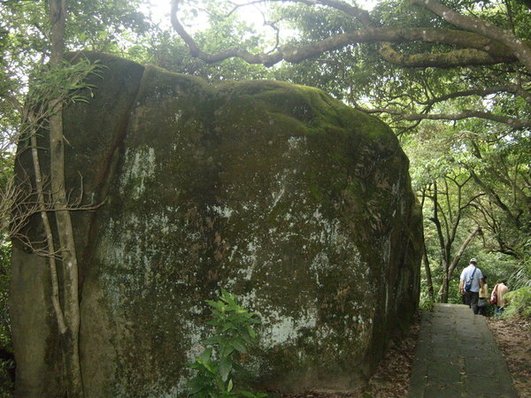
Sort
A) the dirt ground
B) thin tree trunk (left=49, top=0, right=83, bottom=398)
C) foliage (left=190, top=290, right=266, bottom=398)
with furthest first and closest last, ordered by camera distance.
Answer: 1. the dirt ground
2. thin tree trunk (left=49, top=0, right=83, bottom=398)
3. foliage (left=190, top=290, right=266, bottom=398)

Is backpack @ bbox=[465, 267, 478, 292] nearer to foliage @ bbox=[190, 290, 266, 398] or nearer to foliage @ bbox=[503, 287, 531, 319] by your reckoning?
foliage @ bbox=[503, 287, 531, 319]

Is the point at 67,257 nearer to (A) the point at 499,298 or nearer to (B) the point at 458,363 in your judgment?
(B) the point at 458,363

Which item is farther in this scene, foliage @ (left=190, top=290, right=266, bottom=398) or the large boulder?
the large boulder

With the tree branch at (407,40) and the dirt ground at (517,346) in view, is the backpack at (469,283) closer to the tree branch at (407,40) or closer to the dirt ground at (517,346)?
the dirt ground at (517,346)

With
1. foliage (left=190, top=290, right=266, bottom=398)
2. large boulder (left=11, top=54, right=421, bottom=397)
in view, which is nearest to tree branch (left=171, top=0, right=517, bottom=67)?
large boulder (left=11, top=54, right=421, bottom=397)

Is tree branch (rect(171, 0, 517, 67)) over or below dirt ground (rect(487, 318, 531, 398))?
over

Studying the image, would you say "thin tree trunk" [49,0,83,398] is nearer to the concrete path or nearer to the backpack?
the concrete path

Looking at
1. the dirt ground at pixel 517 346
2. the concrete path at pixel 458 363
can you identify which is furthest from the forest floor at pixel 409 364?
the concrete path at pixel 458 363

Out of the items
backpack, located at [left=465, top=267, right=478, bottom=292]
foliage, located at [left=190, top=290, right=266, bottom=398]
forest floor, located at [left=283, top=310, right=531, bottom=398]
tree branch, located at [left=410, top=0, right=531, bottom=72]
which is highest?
tree branch, located at [left=410, top=0, right=531, bottom=72]

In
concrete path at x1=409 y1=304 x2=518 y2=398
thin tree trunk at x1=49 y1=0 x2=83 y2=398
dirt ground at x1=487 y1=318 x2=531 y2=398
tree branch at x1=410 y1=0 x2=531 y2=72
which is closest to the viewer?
tree branch at x1=410 y1=0 x2=531 y2=72

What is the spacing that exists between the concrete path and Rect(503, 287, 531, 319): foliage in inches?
48.2

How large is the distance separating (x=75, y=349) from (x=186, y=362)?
1.46 metres

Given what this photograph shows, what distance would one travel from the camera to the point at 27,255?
22.3ft

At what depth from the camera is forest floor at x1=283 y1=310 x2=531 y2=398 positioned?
632cm
